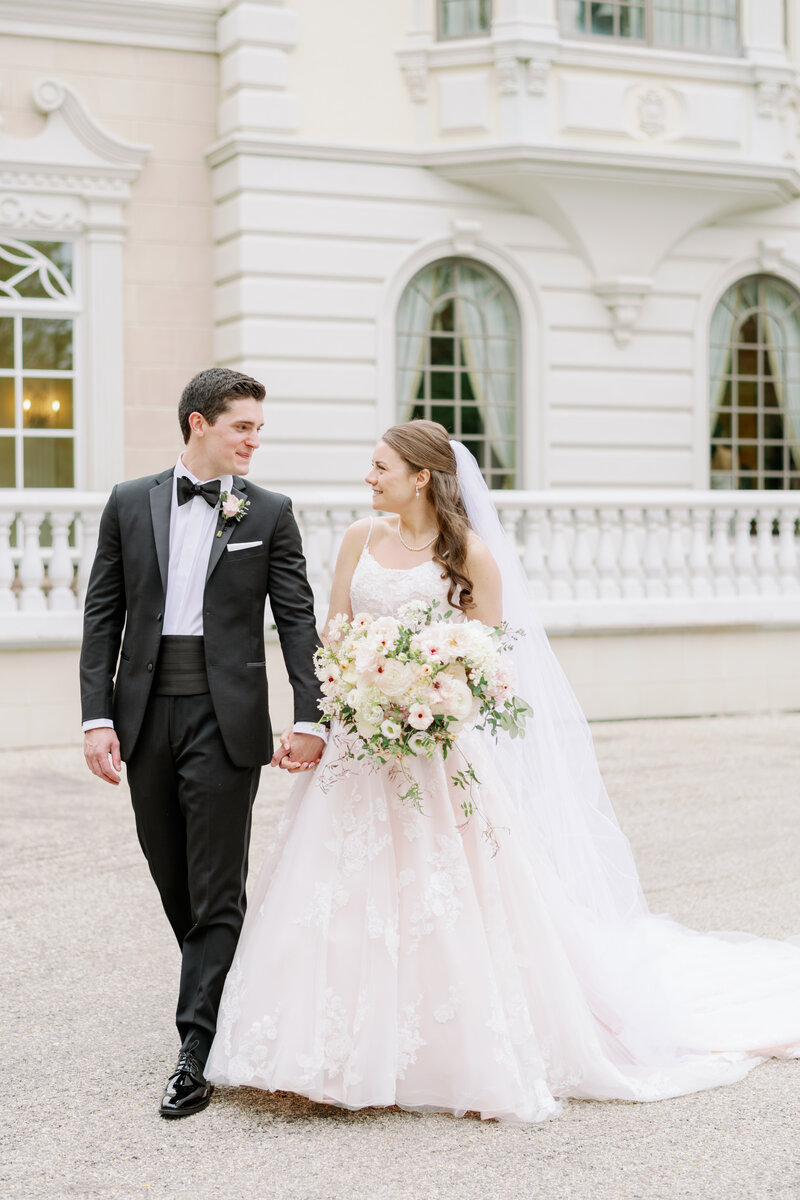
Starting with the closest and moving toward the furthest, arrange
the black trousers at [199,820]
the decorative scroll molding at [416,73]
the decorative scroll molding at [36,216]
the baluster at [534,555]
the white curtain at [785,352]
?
the black trousers at [199,820] → the baluster at [534,555] → the decorative scroll molding at [36,216] → the decorative scroll molding at [416,73] → the white curtain at [785,352]

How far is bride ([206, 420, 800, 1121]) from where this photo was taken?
371 centimetres

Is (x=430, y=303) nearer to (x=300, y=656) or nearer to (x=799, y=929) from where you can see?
(x=799, y=929)

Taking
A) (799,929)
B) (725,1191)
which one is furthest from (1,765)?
(725,1191)

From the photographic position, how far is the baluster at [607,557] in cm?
1068

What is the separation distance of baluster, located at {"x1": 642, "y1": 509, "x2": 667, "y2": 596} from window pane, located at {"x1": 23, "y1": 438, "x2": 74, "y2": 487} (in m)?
4.77

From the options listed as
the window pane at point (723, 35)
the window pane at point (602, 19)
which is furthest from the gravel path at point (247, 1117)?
the window pane at point (723, 35)

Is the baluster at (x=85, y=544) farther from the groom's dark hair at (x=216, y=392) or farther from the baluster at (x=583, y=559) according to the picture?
the groom's dark hair at (x=216, y=392)

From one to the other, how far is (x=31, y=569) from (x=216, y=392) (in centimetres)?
580

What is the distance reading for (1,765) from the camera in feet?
29.3

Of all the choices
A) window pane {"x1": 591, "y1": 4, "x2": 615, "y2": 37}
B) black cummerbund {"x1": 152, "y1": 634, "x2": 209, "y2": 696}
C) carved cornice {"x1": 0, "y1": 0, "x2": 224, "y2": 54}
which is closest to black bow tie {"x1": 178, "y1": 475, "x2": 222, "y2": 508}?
black cummerbund {"x1": 152, "y1": 634, "x2": 209, "y2": 696}

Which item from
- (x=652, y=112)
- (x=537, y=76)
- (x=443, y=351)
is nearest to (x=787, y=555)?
(x=443, y=351)

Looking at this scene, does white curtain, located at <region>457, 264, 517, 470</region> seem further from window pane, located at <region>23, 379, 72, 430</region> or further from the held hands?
the held hands

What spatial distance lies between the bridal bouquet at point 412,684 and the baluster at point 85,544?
5.93 meters

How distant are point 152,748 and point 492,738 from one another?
Result: 1.02 m
